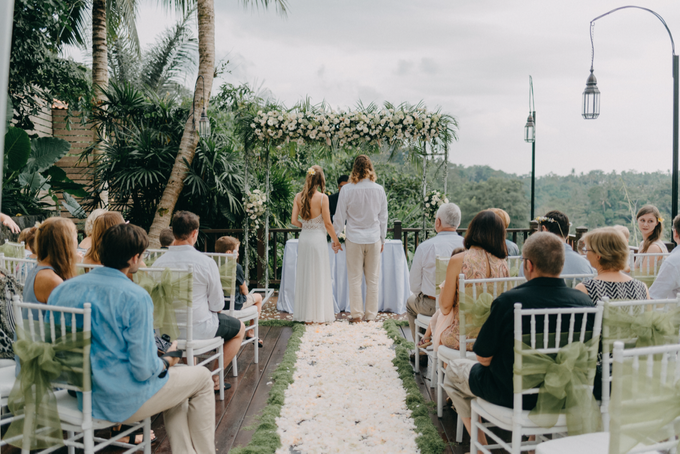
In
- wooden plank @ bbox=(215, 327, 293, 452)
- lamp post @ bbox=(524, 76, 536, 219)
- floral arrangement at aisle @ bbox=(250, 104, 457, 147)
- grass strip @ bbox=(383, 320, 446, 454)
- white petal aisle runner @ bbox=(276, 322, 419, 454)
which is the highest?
lamp post @ bbox=(524, 76, 536, 219)

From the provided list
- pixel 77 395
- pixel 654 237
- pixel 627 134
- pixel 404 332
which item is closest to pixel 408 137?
pixel 404 332

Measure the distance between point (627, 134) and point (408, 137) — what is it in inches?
550

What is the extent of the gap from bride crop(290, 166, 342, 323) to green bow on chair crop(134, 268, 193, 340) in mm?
2489

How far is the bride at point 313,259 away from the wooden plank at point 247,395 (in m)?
0.41

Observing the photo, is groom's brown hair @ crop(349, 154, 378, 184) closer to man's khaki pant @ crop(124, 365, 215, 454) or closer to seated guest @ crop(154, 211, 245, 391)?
seated guest @ crop(154, 211, 245, 391)

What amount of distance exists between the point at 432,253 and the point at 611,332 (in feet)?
6.29

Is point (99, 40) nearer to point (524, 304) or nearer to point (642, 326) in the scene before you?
point (524, 304)

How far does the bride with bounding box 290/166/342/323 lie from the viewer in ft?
17.7

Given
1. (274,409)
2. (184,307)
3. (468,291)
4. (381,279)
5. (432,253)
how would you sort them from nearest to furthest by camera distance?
1. (468,291)
2. (184,307)
3. (274,409)
4. (432,253)
5. (381,279)

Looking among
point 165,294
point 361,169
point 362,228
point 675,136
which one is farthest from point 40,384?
point 675,136

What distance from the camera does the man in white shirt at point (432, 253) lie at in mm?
3883

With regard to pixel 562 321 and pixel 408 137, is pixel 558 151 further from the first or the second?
pixel 562 321

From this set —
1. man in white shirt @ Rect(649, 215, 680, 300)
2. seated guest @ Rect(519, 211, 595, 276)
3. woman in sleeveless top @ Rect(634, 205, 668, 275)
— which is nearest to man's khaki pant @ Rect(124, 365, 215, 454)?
seated guest @ Rect(519, 211, 595, 276)

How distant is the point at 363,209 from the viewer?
Answer: 18.0 feet
